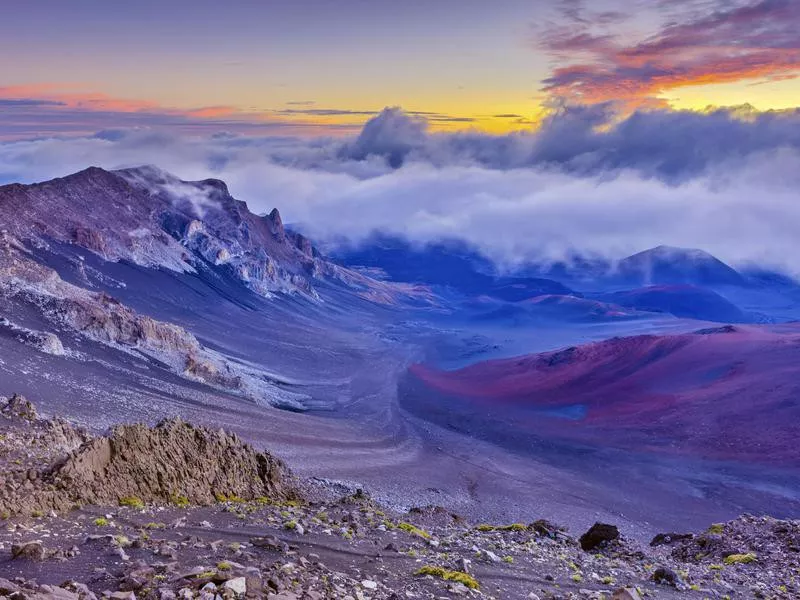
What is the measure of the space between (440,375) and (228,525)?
12972 centimetres

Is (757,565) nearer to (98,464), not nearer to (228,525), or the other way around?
(228,525)

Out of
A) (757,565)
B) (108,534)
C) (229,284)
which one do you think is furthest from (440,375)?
(108,534)

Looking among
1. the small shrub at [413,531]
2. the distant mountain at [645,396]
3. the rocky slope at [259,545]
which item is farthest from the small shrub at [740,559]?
the distant mountain at [645,396]

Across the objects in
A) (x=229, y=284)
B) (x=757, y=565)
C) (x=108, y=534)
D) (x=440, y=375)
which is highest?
(x=108, y=534)

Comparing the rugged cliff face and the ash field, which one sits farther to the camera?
the rugged cliff face

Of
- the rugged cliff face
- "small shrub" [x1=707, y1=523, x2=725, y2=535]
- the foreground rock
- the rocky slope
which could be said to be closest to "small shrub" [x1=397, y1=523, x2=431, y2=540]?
the rocky slope

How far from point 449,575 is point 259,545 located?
4.24 metres

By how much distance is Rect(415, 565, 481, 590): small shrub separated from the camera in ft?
50.9

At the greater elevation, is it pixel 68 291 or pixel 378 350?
pixel 68 291

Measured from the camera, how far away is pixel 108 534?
15.2m

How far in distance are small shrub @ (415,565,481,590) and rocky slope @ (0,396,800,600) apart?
0.04m

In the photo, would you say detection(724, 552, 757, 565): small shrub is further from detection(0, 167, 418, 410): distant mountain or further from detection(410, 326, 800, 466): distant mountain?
detection(0, 167, 418, 410): distant mountain

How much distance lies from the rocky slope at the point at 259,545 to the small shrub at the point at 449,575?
4 centimetres

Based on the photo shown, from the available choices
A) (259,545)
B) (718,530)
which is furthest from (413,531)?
(718,530)
